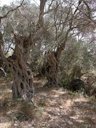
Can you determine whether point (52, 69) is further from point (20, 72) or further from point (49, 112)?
point (49, 112)

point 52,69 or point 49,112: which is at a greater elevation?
point 52,69

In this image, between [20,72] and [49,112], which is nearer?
[49,112]

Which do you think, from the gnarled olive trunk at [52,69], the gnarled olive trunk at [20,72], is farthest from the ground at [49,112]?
the gnarled olive trunk at [52,69]

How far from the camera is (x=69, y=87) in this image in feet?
45.4

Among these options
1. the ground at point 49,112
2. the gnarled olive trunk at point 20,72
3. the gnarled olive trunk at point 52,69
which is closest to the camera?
the ground at point 49,112

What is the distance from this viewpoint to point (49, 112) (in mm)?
8609

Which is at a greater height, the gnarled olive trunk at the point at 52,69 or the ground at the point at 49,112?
the gnarled olive trunk at the point at 52,69

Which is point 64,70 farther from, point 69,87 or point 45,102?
point 45,102

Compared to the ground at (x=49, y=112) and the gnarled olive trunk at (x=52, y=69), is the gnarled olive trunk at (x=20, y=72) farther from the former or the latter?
the gnarled olive trunk at (x=52, y=69)

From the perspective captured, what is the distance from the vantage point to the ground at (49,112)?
24.8ft

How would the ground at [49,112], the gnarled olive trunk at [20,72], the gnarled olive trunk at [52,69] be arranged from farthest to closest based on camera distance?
the gnarled olive trunk at [52,69], the gnarled olive trunk at [20,72], the ground at [49,112]

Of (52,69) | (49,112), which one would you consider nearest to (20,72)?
(49,112)

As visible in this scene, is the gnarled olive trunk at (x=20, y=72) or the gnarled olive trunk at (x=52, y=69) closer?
the gnarled olive trunk at (x=20, y=72)

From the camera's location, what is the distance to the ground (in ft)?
24.8
